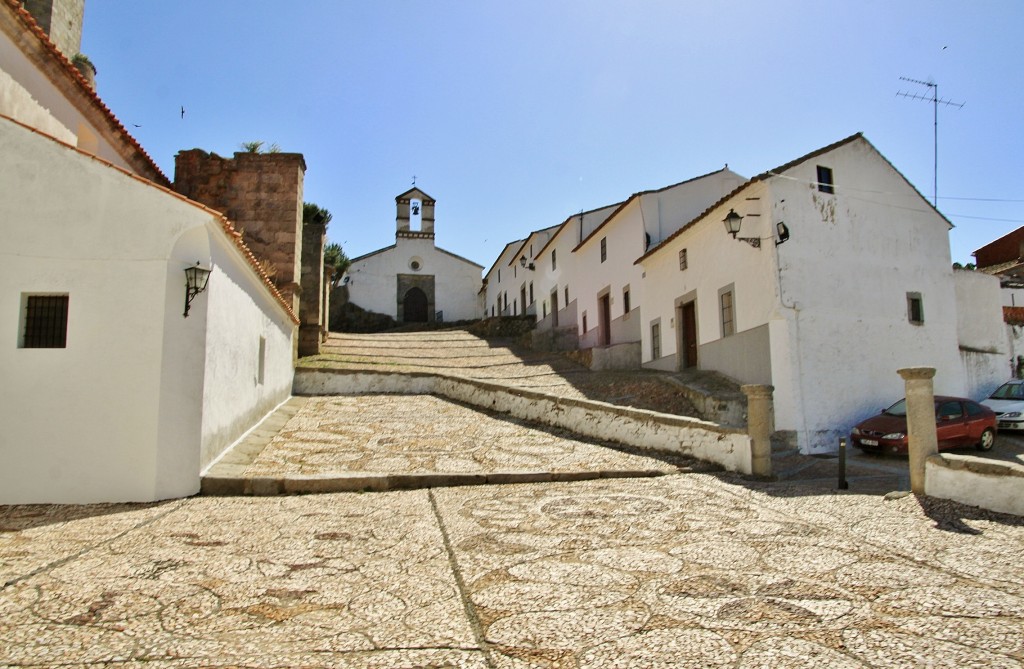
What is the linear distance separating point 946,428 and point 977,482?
6003 millimetres

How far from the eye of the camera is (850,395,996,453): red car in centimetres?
1179

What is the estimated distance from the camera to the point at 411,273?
135 ft

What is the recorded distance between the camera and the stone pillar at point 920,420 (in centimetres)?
761

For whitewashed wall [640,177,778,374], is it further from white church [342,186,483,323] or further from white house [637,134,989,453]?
white church [342,186,483,323]

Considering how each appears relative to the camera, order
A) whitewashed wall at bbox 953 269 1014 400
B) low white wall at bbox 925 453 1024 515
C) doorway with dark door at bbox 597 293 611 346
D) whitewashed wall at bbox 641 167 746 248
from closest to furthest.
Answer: low white wall at bbox 925 453 1024 515 < whitewashed wall at bbox 953 269 1014 400 < whitewashed wall at bbox 641 167 746 248 < doorway with dark door at bbox 597 293 611 346

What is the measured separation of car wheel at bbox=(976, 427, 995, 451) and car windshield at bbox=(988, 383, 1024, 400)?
3622 millimetres

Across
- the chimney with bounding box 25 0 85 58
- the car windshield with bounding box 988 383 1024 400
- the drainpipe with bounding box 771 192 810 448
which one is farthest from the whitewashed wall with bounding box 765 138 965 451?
the chimney with bounding box 25 0 85 58

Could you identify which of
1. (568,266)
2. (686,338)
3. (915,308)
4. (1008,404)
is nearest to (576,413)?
(686,338)

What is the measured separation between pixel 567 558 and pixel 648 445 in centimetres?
544

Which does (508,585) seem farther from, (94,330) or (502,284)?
(502,284)

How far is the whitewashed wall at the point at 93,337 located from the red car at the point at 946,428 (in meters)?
11.0

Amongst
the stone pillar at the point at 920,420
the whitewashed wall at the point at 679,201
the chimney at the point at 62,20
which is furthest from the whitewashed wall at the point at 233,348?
the chimney at the point at 62,20

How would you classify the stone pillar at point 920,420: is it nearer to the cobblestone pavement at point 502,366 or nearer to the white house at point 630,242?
the cobblestone pavement at point 502,366

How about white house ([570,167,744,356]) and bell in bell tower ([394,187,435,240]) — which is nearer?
white house ([570,167,744,356])
